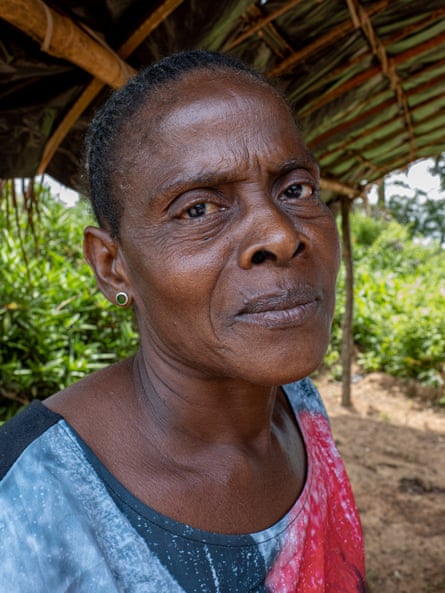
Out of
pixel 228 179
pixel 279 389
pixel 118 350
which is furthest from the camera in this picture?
pixel 118 350

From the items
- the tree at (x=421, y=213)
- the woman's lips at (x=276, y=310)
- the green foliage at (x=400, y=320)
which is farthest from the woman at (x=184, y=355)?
the tree at (x=421, y=213)

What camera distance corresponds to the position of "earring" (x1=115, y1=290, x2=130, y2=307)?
1198 mm

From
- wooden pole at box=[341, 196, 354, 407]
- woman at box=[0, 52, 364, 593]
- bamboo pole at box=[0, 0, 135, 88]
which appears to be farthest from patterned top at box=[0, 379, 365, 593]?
wooden pole at box=[341, 196, 354, 407]

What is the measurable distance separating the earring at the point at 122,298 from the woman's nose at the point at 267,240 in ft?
1.07

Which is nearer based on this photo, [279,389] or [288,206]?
[288,206]

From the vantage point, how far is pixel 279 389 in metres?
1.71

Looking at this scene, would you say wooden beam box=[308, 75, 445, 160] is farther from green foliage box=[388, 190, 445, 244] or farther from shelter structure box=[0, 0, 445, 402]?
green foliage box=[388, 190, 445, 244]

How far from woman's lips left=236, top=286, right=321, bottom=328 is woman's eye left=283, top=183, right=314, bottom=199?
10.1 inches

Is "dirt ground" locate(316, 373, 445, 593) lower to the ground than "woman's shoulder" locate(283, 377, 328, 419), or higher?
lower

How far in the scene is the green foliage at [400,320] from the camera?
639cm

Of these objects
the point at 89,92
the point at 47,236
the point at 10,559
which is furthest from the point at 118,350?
the point at 10,559

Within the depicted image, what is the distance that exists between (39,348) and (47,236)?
6.53ft

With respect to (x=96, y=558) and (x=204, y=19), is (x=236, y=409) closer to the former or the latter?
(x=96, y=558)

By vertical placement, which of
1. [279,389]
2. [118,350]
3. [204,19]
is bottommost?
[118,350]
